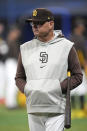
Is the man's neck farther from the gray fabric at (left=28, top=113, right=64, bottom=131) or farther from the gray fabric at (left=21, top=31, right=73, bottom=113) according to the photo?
the gray fabric at (left=28, top=113, right=64, bottom=131)

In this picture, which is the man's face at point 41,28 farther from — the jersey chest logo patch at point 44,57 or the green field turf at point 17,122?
the green field turf at point 17,122

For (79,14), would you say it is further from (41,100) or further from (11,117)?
(41,100)

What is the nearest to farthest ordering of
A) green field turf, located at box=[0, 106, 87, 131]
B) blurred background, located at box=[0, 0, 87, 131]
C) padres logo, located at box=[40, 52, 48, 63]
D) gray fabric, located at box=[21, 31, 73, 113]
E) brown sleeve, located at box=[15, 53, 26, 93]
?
1. gray fabric, located at box=[21, 31, 73, 113]
2. padres logo, located at box=[40, 52, 48, 63]
3. brown sleeve, located at box=[15, 53, 26, 93]
4. green field turf, located at box=[0, 106, 87, 131]
5. blurred background, located at box=[0, 0, 87, 131]

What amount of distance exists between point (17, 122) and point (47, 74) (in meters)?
6.96

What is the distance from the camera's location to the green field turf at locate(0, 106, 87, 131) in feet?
39.0

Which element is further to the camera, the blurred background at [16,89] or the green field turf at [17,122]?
the blurred background at [16,89]

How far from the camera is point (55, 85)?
6.24m

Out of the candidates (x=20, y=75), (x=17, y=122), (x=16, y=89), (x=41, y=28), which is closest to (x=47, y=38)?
(x=41, y=28)

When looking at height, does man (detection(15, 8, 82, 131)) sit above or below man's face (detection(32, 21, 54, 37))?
below

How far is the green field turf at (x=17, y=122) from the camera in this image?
11887 millimetres

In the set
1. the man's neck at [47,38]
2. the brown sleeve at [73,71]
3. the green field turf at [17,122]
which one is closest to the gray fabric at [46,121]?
the brown sleeve at [73,71]

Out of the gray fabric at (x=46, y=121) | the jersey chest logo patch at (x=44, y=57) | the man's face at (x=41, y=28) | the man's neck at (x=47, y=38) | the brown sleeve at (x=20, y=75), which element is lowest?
the gray fabric at (x=46, y=121)

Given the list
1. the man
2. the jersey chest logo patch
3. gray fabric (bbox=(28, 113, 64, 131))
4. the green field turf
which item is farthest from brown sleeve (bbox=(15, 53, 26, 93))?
the green field turf

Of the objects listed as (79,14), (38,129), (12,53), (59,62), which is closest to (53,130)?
(38,129)
